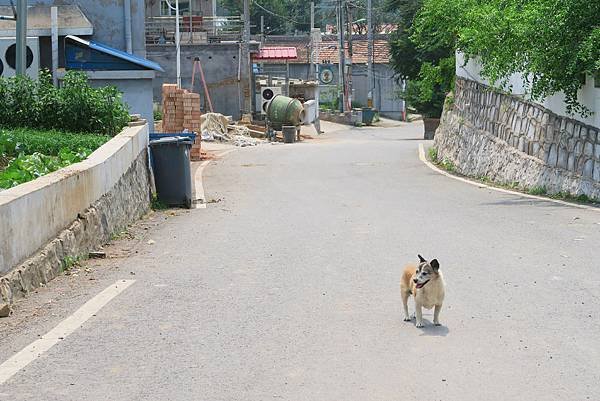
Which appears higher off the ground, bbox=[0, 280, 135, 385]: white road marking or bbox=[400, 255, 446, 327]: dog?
bbox=[400, 255, 446, 327]: dog

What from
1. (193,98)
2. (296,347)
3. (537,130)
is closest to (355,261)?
(296,347)

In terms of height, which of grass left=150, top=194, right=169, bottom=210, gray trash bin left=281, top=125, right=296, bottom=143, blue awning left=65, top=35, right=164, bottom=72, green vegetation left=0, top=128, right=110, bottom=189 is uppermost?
blue awning left=65, top=35, right=164, bottom=72

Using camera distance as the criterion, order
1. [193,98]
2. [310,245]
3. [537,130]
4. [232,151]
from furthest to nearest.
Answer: [232,151] → [193,98] → [537,130] → [310,245]

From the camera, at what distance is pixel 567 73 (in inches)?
715

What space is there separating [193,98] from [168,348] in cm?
2545

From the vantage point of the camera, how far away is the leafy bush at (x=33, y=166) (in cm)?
1194

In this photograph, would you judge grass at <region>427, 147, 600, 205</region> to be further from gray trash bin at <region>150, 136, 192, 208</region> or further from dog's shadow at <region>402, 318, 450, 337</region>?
dog's shadow at <region>402, 318, 450, 337</region>

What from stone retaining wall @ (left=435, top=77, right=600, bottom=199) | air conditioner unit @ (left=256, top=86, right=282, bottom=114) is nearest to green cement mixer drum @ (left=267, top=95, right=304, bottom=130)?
air conditioner unit @ (left=256, top=86, right=282, bottom=114)

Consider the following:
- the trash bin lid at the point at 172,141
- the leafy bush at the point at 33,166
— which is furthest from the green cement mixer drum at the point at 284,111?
the leafy bush at the point at 33,166

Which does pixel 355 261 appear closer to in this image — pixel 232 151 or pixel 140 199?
pixel 140 199

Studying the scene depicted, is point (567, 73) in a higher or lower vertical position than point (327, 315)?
higher

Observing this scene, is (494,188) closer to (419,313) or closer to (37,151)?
(37,151)

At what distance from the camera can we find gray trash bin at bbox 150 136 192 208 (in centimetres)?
1864

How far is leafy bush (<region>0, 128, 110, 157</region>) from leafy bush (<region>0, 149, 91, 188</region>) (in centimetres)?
38
